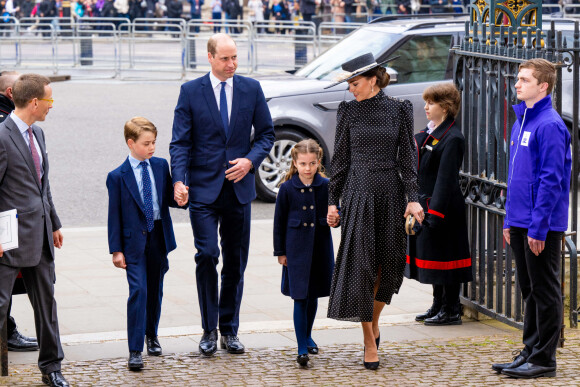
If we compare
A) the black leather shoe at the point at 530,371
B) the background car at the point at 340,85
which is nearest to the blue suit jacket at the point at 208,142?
the black leather shoe at the point at 530,371

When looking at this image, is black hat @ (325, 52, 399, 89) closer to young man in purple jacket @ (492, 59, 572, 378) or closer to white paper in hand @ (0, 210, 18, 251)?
young man in purple jacket @ (492, 59, 572, 378)

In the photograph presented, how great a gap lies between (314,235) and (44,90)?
71.0 inches

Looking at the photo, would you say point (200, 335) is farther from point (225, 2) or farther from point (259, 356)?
point (225, 2)

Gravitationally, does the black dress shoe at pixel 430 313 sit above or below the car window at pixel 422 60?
below

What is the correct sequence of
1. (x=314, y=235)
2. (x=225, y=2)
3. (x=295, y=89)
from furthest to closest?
1. (x=225, y=2)
2. (x=295, y=89)
3. (x=314, y=235)

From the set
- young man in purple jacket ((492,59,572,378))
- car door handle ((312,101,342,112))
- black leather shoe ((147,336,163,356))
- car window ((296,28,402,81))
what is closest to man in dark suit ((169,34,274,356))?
black leather shoe ((147,336,163,356))

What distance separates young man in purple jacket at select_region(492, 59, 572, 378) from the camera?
228 inches

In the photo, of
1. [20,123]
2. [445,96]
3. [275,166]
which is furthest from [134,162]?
[275,166]

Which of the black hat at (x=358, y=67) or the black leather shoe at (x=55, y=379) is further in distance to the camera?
the black hat at (x=358, y=67)

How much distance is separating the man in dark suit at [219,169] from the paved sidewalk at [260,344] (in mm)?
324

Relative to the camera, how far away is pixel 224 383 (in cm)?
587

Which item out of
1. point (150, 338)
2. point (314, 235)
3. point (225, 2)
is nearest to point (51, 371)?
point (150, 338)

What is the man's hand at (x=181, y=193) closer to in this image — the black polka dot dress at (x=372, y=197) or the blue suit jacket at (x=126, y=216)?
the blue suit jacket at (x=126, y=216)

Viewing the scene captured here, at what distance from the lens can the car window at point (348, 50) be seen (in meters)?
12.5
